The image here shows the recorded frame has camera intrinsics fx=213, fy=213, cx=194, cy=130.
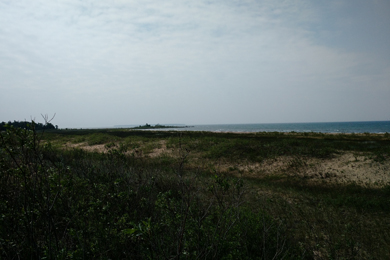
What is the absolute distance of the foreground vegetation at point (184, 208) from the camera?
343 cm

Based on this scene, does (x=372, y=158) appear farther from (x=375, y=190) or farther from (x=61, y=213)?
(x=61, y=213)

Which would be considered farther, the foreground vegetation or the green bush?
the foreground vegetation

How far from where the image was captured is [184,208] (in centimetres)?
499

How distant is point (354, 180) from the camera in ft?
43.2

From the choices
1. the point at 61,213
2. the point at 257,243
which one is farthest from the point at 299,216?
the point at 61,213

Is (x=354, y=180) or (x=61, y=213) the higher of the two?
(x=61, y=213)

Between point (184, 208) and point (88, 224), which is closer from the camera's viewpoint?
point (88, 224)

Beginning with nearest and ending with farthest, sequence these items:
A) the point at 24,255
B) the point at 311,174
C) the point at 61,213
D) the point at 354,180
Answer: the point at 24,255 → the point at 61,213 → the point at 354,180 → the point at 311,174

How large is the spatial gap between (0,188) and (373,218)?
1167 cm

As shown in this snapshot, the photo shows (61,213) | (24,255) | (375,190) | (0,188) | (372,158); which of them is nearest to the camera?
(24,255)

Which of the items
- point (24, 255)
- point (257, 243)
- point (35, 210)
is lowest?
point (257, 243)

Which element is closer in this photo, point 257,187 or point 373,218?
point 373,218

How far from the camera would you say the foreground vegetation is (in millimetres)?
3434

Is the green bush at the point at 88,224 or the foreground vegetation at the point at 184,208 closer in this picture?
the green bush at the point at 88,224
